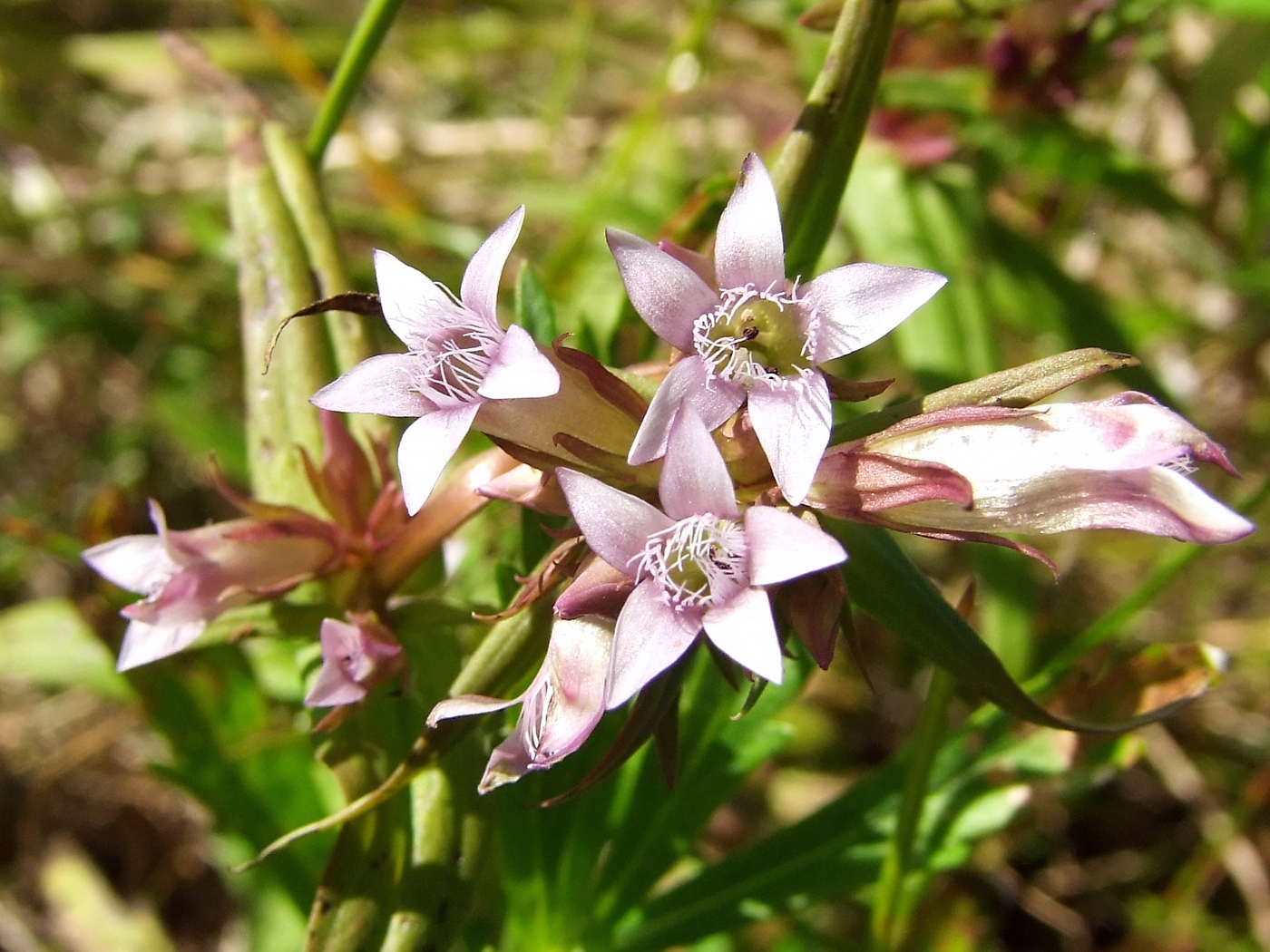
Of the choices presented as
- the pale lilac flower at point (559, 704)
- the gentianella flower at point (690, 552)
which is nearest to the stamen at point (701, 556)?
the gentianella flower at point (690, 552)

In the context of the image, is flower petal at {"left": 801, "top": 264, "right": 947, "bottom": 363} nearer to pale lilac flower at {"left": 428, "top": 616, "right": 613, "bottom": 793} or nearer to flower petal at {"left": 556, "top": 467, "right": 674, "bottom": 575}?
flower petal at {"left": 556, "top": 467, "right": 674, "bottom": 575}

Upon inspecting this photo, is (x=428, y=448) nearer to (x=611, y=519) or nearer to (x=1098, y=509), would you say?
(x=611, y=519)

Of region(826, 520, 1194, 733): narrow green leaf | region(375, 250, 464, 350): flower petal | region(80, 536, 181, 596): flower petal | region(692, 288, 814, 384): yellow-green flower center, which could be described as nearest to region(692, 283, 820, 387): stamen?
region(692, 288, 814, 384): yellow-green flower center

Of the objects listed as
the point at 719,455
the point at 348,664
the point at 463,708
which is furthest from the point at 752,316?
the point at 348,664

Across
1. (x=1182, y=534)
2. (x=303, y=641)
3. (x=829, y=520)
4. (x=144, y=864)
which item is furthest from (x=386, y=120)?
(x=1182, y=534)

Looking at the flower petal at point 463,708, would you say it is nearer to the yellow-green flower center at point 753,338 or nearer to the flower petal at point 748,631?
the flower petal at point 748,631

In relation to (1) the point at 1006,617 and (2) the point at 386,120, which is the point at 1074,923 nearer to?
(1) the point at 1006,617

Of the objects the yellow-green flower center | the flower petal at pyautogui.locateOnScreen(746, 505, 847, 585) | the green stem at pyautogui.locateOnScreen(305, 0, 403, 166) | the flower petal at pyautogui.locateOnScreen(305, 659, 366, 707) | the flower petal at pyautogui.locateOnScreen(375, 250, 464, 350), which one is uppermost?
the green stem at pyautogui.locateOnScreen(305, 0, 403, 166)
